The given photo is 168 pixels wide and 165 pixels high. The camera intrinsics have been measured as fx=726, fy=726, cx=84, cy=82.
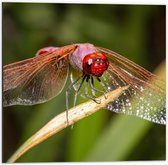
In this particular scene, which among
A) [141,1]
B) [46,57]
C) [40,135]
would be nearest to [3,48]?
[46,57]

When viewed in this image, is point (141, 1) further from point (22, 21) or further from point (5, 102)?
point (5, 102)

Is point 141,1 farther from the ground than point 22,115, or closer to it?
farther from the ground

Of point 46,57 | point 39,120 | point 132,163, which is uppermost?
point 46,57

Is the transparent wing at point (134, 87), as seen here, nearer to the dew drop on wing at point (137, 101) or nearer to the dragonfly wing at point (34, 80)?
the dew drop on wing at point (137, 101)

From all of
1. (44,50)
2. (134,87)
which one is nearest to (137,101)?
(134,87)

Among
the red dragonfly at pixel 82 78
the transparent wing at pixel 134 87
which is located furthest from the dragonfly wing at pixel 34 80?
the transparent wing at pixel 134 87

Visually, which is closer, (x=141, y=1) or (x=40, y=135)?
(x=40, y=135)
